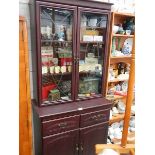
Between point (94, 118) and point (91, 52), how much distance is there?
32.9 inches

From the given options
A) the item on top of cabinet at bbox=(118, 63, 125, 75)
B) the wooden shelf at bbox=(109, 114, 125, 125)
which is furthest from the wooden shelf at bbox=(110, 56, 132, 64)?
the wooden shelf at bbox=(109, 114, 125, 125)

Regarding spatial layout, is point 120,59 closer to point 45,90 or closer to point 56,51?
point 56,51

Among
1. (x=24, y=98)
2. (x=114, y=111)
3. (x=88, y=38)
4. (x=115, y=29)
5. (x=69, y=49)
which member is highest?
(x=115, y=29)

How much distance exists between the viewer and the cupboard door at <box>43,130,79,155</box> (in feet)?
6.30

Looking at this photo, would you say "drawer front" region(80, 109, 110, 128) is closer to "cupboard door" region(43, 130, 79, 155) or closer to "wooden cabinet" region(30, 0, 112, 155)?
"wooden cabinet" region(30, 0, 112, 155)

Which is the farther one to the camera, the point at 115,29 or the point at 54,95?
the point at 115,29

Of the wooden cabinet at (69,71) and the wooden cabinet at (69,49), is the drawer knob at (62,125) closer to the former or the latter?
the wooden cabinet at (69,71)

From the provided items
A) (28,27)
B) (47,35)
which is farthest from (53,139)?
(28,27)

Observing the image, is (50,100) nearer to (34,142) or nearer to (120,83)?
(34,142)

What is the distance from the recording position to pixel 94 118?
216cm

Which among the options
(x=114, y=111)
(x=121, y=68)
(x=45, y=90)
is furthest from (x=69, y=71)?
(x=114, y=111)

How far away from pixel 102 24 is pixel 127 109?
148 centimetres

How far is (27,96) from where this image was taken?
1978 mm
